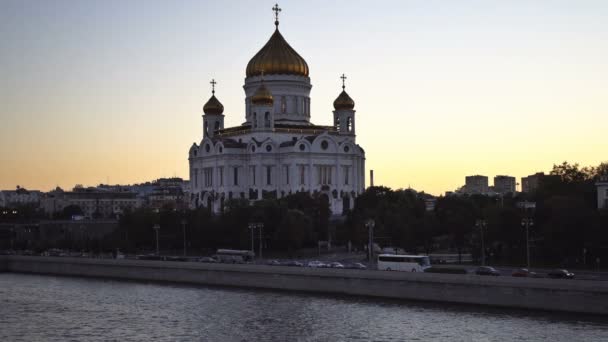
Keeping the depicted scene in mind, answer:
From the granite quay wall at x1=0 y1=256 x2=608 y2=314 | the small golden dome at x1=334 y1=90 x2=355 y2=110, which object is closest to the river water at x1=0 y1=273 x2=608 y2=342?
the granite quay wall at x1=0 y1=256 x2=608 y2=314

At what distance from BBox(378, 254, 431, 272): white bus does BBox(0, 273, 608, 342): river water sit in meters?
3.90

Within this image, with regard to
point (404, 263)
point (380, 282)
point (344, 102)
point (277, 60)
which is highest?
point (277, 60)

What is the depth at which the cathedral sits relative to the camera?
86.7m

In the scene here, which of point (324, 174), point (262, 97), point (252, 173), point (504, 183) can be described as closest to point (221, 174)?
point (252, 173)

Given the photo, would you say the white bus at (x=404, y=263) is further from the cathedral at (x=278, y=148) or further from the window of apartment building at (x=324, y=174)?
the window of apartment building at (x=324, y=174)

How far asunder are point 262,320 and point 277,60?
51.6 metres

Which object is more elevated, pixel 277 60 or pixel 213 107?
pixel 277 60

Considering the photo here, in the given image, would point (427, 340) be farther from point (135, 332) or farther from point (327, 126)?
point (327, 126)

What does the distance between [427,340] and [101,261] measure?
3337cm

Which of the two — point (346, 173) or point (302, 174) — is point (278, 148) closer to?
point (302, 174)

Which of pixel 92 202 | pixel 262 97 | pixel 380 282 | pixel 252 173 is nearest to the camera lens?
pixel 380 282

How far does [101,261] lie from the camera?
65.2 m

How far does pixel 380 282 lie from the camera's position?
46906 millimetres

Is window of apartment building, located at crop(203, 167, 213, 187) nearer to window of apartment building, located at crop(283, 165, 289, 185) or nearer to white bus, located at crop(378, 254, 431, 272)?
window of apartment building, located at crop(283, 165, 289, 185)
